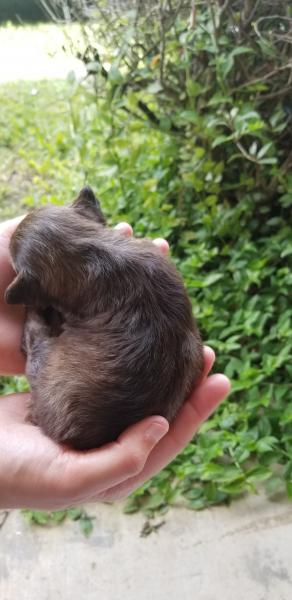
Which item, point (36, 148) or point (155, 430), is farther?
point (36, 148)

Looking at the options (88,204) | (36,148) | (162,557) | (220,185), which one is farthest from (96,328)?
(36,148)

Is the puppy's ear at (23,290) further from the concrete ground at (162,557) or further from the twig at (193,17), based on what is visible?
the twig at (193,17)

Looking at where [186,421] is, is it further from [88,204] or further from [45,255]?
[88,204]

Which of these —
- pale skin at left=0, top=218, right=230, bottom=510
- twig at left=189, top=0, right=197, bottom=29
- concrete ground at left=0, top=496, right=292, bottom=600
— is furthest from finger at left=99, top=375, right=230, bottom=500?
twig at left=189, top=0, right=197, bottom=29

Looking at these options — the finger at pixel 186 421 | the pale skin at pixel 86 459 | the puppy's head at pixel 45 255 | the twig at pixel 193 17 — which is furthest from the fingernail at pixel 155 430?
the twig at pixel 193 17

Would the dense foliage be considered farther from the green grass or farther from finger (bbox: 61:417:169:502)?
finger (bbox: 61:417:169:502)

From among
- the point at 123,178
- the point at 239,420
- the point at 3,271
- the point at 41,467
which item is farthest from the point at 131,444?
the point at 123,178
